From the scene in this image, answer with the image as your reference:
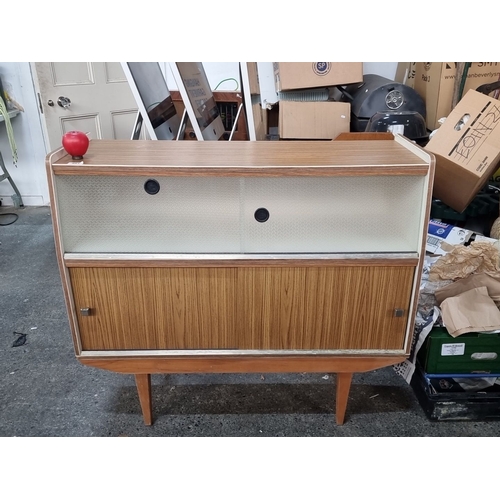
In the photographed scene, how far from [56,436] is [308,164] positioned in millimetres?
1269

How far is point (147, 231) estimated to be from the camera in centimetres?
133

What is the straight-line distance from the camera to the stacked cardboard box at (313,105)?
8.89ft

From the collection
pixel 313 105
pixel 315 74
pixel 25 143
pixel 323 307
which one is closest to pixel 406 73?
pixel 315 74

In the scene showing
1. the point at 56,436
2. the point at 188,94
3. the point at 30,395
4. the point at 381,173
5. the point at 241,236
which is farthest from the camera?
the point at 188,94

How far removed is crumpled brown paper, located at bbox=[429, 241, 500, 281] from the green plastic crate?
222 mm

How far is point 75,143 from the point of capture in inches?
47.1

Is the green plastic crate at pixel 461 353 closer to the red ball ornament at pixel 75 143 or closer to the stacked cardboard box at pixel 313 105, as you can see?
the red ball ornament at pixel 75 143

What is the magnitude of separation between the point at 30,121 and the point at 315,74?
2351 millimetres

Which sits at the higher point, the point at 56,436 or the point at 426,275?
the point at 426,275

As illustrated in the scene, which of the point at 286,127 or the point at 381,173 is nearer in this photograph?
the point at 381,173

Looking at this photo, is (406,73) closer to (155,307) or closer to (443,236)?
(443,236)

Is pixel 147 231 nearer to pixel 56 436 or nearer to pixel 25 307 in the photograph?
pixel 56 436

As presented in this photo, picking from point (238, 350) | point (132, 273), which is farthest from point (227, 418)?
point (132, 273)

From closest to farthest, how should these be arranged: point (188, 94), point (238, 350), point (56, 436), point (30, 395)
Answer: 1. point (238, 350)
2. point (56, 436)
3. point (30, 395)
4. point (188, 94)
